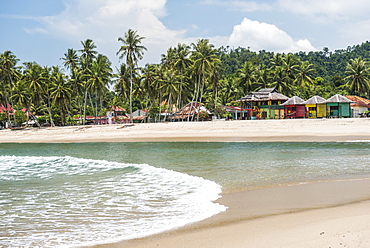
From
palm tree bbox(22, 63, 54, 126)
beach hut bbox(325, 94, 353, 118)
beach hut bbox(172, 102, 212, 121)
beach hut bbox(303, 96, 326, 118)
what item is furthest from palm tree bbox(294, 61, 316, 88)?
palm tree bbox(22, 63, 54, 126)

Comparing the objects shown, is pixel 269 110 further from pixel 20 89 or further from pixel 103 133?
pixel 20 89

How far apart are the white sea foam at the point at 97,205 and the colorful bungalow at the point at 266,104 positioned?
4213 centimetres

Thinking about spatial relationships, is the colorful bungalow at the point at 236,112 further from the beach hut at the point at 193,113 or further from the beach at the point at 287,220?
the beach at the point at 287,220

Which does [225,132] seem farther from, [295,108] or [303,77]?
[303,77]

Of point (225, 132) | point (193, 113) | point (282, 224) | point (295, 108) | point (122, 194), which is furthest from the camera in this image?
point (193, 113)

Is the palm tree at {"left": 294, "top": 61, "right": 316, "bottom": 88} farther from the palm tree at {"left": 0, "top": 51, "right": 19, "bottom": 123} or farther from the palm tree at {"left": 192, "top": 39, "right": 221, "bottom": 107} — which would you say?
the palm tree at {"left": 0, "top": 51, "right": 19, "bottom": 123}

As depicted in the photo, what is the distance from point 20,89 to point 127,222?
187 feet

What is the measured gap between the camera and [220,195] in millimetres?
7695

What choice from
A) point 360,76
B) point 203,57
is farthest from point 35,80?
point 360,76

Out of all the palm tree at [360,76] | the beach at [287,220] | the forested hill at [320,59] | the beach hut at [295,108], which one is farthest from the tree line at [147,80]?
the beach at [287,220]

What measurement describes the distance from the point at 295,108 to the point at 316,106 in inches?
138

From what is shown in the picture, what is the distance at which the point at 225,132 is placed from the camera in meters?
32.5

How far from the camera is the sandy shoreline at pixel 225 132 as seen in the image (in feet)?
89.8

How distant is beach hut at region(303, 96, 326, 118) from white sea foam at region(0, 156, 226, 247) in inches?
1528
